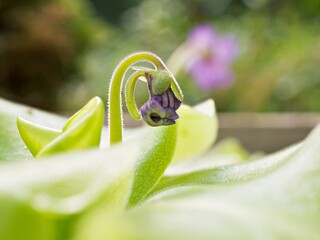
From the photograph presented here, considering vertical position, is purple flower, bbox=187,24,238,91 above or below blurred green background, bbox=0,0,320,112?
above

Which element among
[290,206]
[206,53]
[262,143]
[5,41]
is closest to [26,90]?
[5,41]

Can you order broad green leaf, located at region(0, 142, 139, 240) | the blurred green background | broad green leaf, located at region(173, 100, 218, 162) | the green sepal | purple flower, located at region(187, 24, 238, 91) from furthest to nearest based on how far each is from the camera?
the blurred green background, purple flower, located at region(187, 24, 238, 91), broad green leaf, located at region(173, 100, 218, 162), the green sepal, broad green leaf, located at region(0, 142, 139, 240)

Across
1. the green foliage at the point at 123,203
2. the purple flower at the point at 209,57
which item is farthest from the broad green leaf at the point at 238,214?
the purple flower at the point at 209,57

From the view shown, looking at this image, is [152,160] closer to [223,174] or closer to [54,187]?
[223,174]

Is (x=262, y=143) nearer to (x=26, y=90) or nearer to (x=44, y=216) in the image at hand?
(x=44, y=216)

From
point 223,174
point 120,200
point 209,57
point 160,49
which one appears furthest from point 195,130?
point 160,49

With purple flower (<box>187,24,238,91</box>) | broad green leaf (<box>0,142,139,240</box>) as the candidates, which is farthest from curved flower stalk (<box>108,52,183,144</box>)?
purple flower (<box>187,24,238,91</box>)

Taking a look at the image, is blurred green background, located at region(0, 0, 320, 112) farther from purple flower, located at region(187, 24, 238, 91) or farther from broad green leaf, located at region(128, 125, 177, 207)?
broad green leaf, located at region(128, 125, 177, 207)
